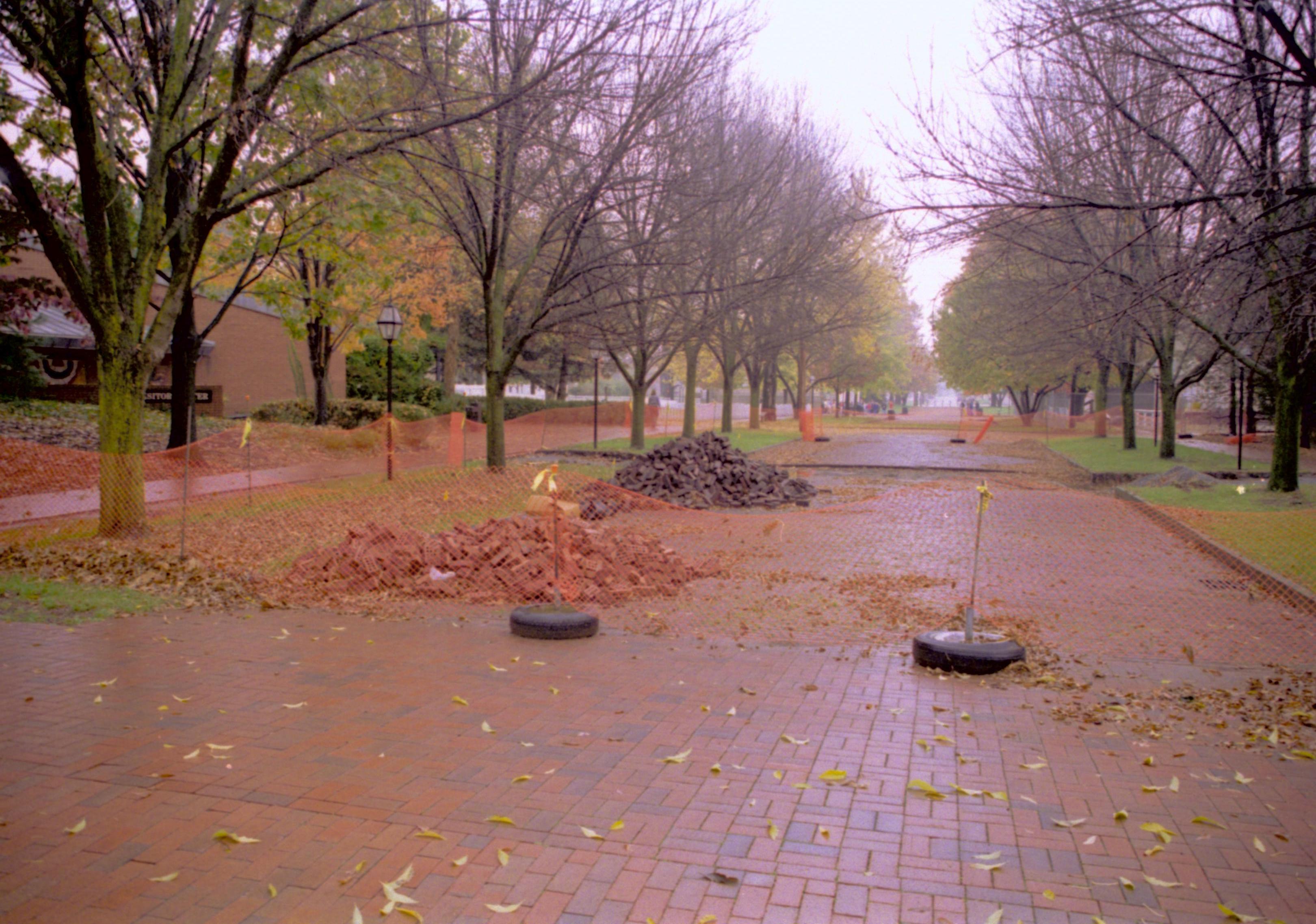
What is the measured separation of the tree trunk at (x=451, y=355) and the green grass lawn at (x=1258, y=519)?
27.8 meters

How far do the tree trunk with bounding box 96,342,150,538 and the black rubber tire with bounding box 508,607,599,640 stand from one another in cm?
588

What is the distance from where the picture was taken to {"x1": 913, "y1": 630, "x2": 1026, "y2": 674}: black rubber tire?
641 cm

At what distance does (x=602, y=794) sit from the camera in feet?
14.5

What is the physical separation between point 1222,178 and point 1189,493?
8.30m

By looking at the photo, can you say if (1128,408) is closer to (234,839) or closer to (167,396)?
(167,396)

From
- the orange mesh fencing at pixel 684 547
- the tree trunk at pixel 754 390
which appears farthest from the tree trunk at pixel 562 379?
the orange mesh fencing at pixel 684 547

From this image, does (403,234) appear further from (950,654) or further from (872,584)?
(950,654)

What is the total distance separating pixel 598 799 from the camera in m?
4.36

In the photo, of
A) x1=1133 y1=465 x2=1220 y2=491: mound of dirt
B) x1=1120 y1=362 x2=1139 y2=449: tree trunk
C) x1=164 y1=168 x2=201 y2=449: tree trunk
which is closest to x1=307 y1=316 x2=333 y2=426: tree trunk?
x1=164 y1=168 x2=201 y2=449: tree trunk

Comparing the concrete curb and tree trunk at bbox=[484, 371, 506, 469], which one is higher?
tree trunk at bbox=[484, 371, 506, 469]

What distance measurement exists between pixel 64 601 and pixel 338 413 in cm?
2310

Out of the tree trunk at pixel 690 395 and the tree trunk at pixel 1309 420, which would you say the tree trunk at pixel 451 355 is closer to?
the tree trunk at pixel 690 395

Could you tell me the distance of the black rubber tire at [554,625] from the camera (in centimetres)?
725

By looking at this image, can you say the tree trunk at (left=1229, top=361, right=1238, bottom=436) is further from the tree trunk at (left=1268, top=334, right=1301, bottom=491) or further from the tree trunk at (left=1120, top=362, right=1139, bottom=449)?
the tree trunk at (left=1268, top=334, right=1301, bottom=491)
